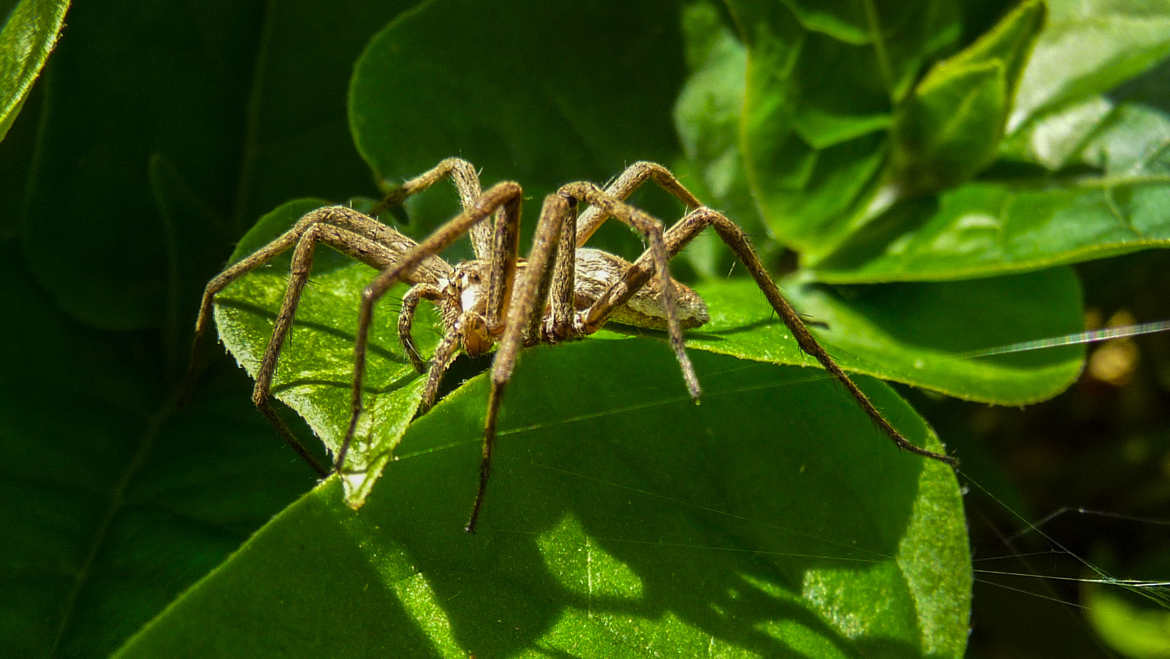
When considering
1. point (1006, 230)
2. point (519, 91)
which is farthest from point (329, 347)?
point (1006, 230)

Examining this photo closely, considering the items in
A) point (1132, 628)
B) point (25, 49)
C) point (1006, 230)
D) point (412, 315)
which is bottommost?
point (1132, 628)

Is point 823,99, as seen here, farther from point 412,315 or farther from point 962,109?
point 412,315

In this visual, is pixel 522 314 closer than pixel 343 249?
Yes

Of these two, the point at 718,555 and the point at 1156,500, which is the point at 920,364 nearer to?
the point at 718,555

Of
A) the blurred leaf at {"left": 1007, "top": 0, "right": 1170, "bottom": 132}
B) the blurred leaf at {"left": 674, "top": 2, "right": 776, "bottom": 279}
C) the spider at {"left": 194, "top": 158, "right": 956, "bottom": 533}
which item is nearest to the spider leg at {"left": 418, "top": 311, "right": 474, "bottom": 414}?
the spider at {"left": 194, "top": 158, "right": 956, "bottom": 533}

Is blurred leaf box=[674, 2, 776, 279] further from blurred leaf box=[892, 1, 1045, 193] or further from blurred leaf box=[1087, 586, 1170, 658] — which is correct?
blurred leaf box=[1087, 586, 1170, 658]

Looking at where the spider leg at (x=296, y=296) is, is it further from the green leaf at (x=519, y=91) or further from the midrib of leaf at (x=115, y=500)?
the midrib of leaf at (x=115, y=500)

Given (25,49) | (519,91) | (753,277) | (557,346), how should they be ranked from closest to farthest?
(25,49)
(557,346)
(753,277)
(519,91)

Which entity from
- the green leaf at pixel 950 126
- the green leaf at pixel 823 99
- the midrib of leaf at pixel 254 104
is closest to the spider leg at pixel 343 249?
the midrib of leaf at pixel 254 104

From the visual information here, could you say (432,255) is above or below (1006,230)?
above
